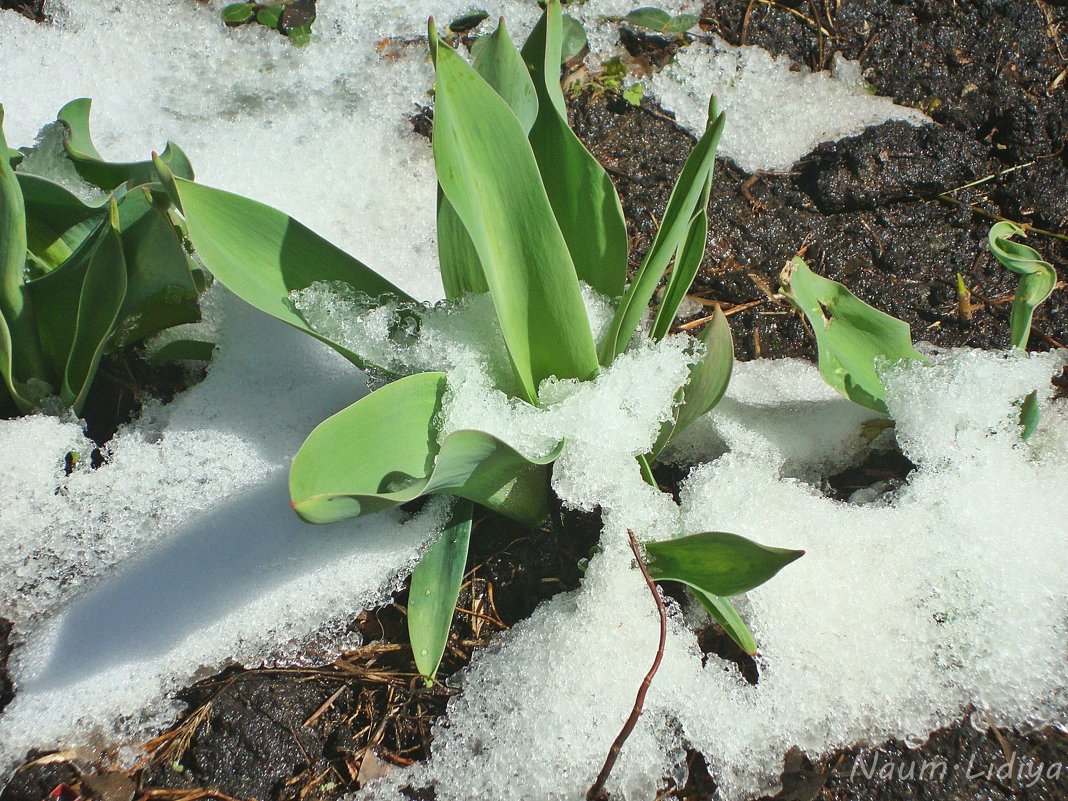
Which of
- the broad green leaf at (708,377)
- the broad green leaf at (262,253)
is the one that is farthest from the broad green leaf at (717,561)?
the broad green leaf at (262,253)

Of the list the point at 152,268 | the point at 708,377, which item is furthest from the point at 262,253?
the point at 708,377

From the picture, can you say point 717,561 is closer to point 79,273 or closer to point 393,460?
point 393,460

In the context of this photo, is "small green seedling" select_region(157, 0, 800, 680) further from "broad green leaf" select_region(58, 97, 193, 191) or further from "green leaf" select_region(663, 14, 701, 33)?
"green leaf" select_region(663, 14, 701, 33)

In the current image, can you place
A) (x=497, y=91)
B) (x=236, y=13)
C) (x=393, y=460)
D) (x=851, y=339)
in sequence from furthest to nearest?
(x=236, y=13)
(x=851, y=339)
(x=497, y=91)
(x=393, y=460)

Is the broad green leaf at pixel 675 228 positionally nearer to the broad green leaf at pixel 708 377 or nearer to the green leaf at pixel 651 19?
the broad green leaf at pixel 708 377

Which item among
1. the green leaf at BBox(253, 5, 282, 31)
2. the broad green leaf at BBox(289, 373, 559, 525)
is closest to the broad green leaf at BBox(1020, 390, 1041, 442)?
the broad green leaf at BBox(289, 373, 559, 525)

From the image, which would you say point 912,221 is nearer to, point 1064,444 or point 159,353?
point 1064,444

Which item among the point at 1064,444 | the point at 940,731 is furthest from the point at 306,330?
the point at 1064,444
